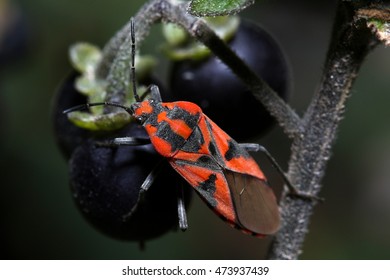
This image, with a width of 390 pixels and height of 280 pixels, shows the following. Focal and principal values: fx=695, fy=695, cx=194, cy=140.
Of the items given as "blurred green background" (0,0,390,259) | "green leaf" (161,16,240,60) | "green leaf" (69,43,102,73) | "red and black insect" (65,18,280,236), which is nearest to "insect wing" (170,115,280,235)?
"red and black insect" (65,18,280,236)

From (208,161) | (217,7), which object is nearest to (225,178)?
(208,161)

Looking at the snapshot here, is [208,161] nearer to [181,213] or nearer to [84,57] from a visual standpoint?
[181,213]

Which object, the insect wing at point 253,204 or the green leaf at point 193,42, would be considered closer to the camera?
the insect wing at point 253,204

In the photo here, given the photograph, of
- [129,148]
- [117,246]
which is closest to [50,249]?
[117,246]

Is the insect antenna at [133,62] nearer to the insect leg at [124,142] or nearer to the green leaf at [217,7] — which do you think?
the insect leg at [124,142]

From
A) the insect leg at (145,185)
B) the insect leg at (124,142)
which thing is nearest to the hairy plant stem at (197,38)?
the insect leg at (124,142)

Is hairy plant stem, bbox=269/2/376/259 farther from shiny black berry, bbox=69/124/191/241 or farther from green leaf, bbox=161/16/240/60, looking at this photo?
green leaf, bbox=161/16/240/60

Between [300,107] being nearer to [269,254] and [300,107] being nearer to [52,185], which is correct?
[52,185]
